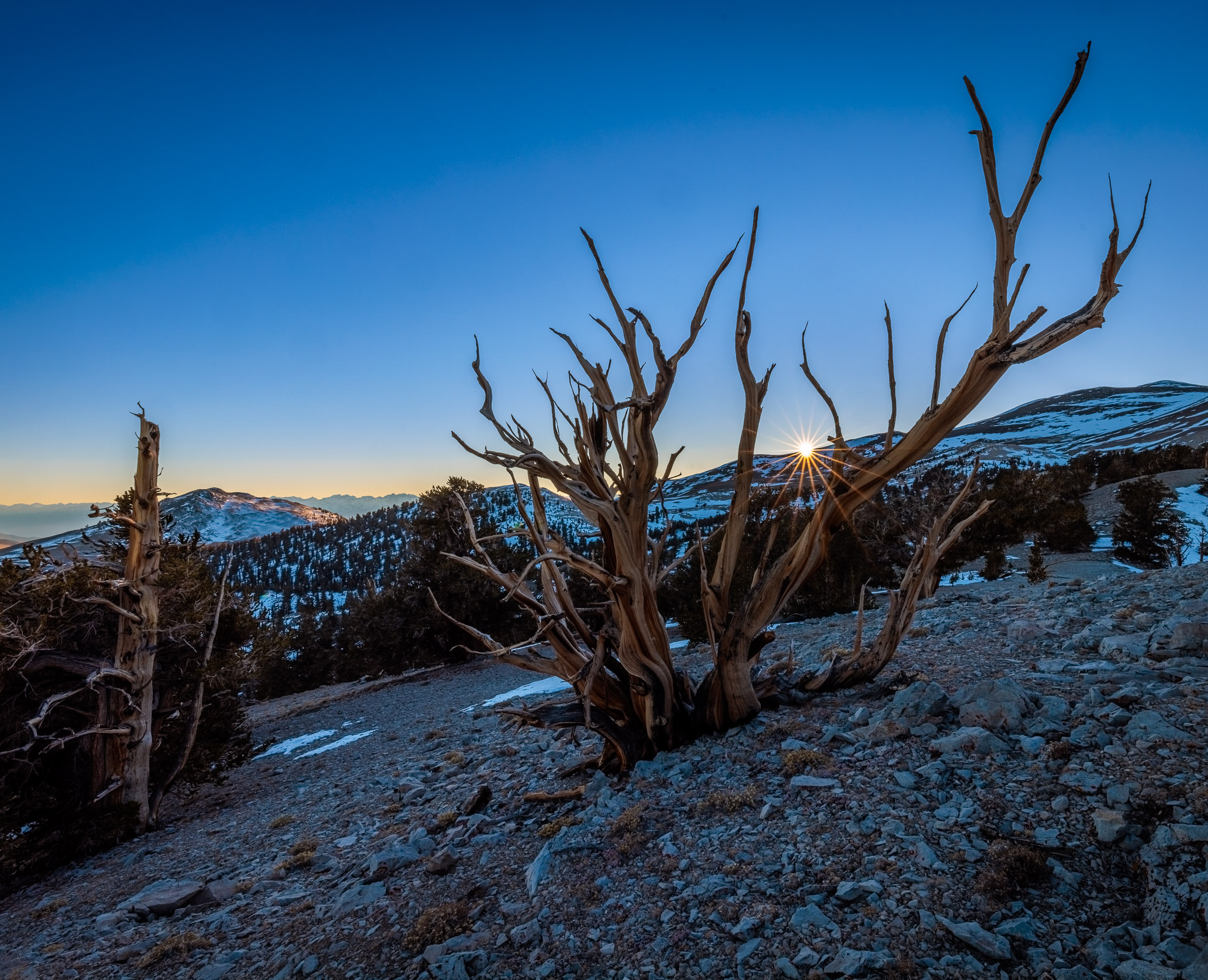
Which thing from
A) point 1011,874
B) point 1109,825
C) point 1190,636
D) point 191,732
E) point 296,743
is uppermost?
point 1190,636

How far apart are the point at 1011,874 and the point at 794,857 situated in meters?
0.93

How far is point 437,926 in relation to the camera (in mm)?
2977

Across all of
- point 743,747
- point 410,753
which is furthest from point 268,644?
point 743,747

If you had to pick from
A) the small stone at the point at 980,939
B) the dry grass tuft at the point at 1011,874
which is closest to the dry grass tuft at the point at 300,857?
the small stone at the point at 980,939

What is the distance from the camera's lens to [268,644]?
9719 mm

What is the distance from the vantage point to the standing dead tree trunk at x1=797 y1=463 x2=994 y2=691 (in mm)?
4832

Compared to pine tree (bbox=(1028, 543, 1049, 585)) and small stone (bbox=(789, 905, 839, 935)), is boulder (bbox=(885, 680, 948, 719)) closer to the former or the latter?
small stone (bbox=(789, 905, 839, 935))

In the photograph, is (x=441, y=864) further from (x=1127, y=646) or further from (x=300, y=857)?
(x=1127, y=646)

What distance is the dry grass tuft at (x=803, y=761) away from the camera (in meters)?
3.70

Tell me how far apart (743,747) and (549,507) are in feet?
541

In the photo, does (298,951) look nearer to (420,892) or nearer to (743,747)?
(420,892)

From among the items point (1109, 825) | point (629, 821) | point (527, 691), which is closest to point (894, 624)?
point (1109, 825)

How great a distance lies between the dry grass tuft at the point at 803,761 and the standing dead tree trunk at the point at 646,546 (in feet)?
3.28

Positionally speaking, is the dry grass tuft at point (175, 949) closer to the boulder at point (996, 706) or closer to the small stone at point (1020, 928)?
the small stone at point (1020, 928)
